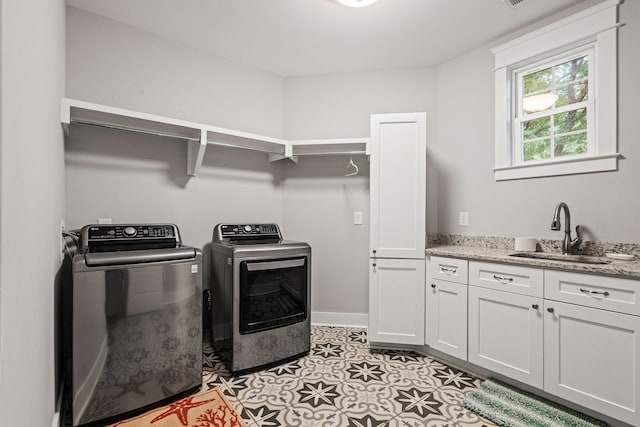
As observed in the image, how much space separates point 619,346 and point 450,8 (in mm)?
2317

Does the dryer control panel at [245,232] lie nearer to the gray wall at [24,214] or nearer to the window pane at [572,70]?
the gray wall at [24,214]

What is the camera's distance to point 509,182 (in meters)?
2.55

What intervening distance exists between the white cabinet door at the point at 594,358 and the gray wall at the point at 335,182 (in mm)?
1654

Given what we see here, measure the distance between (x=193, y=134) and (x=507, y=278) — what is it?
2.56m

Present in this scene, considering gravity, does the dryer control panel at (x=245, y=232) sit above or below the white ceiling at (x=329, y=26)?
below

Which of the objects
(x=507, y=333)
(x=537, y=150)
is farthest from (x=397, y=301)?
(x=537, y=150)

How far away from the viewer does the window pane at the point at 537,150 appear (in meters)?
2.44

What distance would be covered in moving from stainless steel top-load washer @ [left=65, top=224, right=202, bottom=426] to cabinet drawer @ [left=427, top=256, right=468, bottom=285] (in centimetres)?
176

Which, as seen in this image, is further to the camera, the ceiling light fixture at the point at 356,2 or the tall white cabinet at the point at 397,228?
the tall white cabinet at the point at 397,228

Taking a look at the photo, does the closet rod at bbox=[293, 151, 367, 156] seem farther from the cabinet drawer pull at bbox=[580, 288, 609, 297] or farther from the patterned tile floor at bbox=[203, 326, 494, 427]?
the cabinet drawer pull at bbox=[580, 288, 609, 297]

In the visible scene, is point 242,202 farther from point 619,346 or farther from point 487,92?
point 619,346

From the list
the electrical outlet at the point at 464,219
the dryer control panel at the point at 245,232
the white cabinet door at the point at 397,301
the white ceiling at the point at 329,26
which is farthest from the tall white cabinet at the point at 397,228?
the dryer control panel at the point at 245,232

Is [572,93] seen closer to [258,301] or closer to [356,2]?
[356,2]

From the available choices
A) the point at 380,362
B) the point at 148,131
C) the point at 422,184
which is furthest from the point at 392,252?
the point at 148,131
